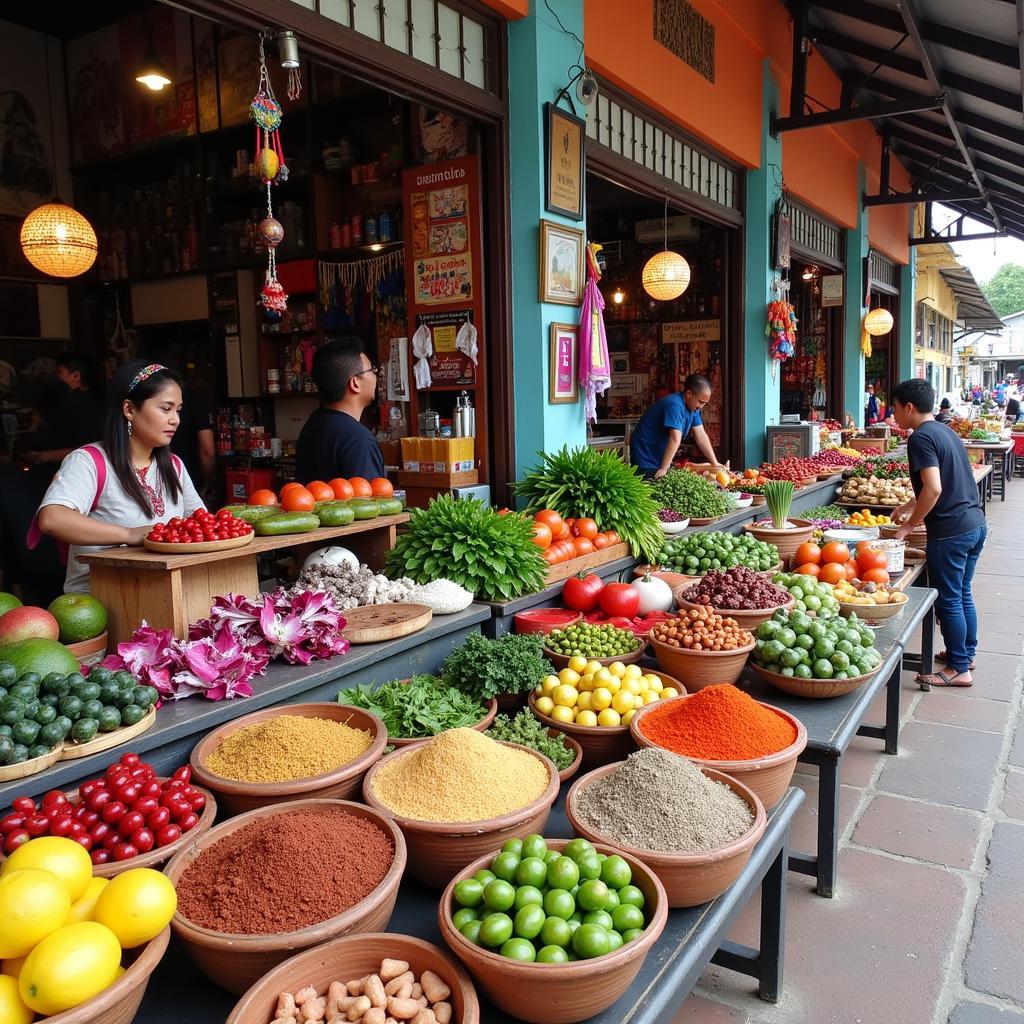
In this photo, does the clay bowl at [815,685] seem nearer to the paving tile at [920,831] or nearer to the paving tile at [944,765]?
the paving tile at [920,831]

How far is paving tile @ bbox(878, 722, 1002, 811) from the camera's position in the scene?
4.06 m

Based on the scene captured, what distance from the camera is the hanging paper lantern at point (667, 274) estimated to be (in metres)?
7.75

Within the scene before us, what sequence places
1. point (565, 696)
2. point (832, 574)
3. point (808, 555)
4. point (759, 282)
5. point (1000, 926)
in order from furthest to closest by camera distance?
point (759, 282)
point (808, 555)
point (832, 574)
point (1000, 926)
point (565, 696)

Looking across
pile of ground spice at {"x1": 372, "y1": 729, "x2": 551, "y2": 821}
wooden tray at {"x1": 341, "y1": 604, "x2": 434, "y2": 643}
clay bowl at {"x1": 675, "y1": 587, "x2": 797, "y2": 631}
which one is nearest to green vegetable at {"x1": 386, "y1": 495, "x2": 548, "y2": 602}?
wooden tray at {"x1": 341, "y1": 604, "x2": 434, "y2": 643}

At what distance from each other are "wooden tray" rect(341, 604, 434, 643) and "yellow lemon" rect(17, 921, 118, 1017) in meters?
1.64

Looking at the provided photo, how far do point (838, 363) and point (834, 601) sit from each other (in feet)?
37.9

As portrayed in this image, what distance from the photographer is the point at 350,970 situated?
1611 mm

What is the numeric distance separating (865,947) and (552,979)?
196 centimetres

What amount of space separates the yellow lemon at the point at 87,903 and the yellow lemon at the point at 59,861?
0.01 m

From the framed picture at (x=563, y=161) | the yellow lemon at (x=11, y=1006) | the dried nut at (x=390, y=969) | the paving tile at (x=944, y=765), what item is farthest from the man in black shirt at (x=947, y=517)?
the yellow lemon at (x=11, y=1006)

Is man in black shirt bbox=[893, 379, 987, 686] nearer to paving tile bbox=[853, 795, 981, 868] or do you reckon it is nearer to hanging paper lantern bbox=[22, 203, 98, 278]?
paving tile bbox=[853, 795, 981, 868]

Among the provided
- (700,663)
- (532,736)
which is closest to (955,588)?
(700,663)

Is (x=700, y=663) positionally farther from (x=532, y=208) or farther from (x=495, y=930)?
(x=532, y=208)

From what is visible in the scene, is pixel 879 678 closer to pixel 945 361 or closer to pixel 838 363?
pixel 838 363
